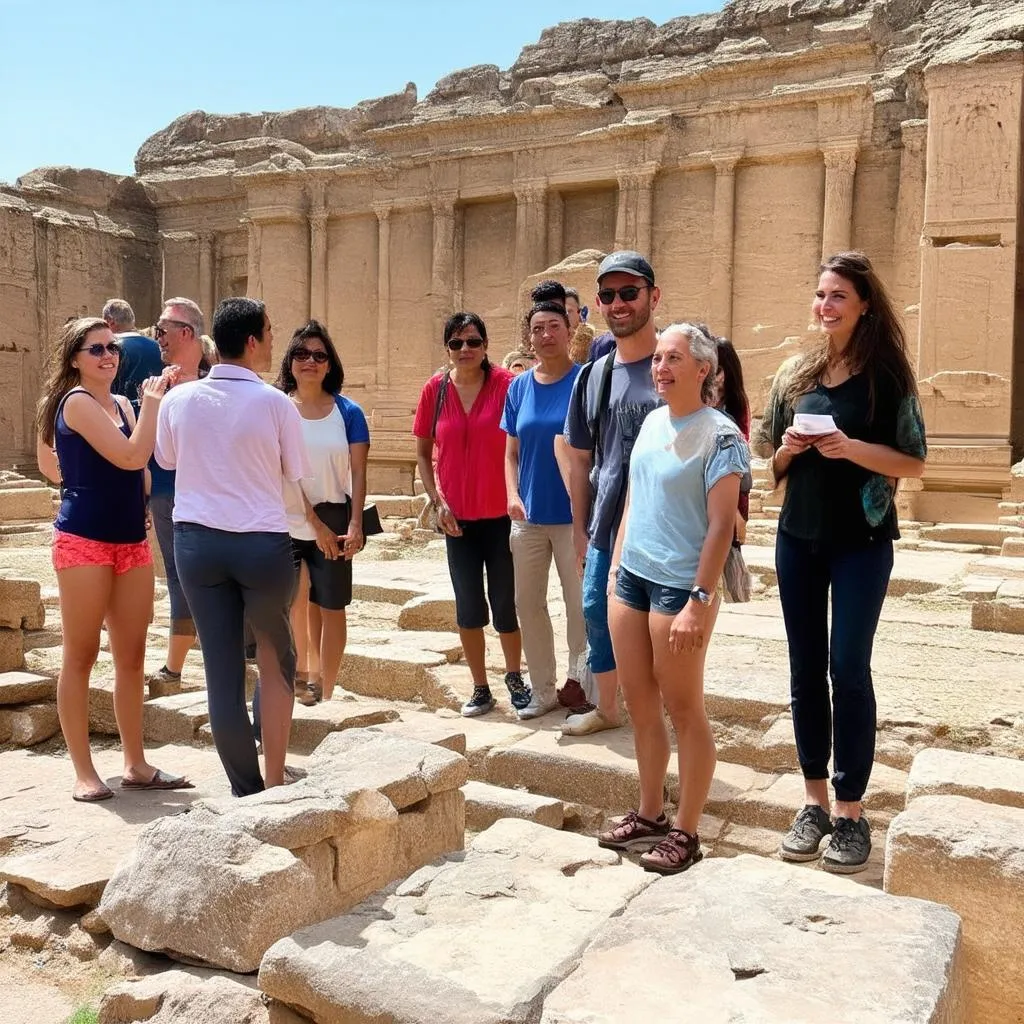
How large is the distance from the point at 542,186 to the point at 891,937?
1774 centimetres

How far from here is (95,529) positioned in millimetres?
4016

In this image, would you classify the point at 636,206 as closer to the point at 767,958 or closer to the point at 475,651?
the point at 475,651

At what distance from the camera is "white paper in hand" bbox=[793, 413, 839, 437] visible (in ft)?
10.9

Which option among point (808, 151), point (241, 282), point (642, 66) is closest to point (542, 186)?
point (642, 66)

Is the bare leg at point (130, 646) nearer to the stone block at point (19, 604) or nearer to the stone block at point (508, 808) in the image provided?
the stone block at point (508, 808)

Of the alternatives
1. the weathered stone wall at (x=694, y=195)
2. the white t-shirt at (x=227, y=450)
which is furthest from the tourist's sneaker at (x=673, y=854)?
the weathered stone wall at (x=694, y=195)

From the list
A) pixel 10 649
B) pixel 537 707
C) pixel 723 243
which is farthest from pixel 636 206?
pixel 537 707

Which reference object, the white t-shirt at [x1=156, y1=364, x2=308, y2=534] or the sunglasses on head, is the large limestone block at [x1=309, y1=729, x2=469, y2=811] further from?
the sunglasses on head

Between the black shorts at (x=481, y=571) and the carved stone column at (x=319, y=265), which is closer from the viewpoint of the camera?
the black shorts at (x=481, y=571)

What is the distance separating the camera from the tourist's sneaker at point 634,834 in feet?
11.3

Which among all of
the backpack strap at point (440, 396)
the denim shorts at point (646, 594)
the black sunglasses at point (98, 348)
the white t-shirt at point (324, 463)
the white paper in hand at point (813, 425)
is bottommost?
the denim shorts at point (646, 594)

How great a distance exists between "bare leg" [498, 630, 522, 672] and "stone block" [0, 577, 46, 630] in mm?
2925

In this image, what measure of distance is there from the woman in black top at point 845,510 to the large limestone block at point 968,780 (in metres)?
0.28

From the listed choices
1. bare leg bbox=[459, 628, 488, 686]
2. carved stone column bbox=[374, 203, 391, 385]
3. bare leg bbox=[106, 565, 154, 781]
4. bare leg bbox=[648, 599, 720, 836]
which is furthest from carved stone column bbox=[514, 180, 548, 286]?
bare leg bbox=[648, 599, 720, 836]
